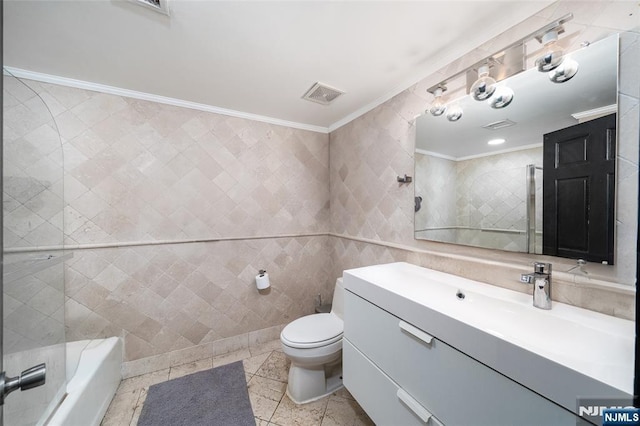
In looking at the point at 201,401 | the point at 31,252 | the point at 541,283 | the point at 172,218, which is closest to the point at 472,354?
the point at 541,283

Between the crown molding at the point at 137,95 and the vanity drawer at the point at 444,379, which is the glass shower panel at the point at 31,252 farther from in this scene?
the vanity drawer at the point at 444,379

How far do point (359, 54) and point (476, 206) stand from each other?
115cm

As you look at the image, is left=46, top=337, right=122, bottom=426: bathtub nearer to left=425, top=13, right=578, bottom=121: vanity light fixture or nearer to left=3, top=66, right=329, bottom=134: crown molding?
left=3, top=66, right=329, bottom=134: crown molding

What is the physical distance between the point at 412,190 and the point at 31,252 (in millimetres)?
2191

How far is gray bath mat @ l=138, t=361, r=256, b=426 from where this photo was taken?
1.45 m

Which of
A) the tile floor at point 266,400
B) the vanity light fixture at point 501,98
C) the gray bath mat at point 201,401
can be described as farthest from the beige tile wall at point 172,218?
the vanity light fixture at point 501,98

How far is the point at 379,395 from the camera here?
1.17 m

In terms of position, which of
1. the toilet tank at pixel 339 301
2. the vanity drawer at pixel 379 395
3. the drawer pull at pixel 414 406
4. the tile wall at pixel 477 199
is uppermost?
the tile wall at pixel 477 199

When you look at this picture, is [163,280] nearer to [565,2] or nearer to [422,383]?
[422,383]

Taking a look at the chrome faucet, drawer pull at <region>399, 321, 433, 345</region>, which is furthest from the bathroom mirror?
drawer pull at <region>399, 321, 433, 345</region>

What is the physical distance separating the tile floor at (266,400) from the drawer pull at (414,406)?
640 millimetres

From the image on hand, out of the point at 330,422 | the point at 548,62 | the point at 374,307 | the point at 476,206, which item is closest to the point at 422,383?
the point at 374,307

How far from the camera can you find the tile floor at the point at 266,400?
146 cm
